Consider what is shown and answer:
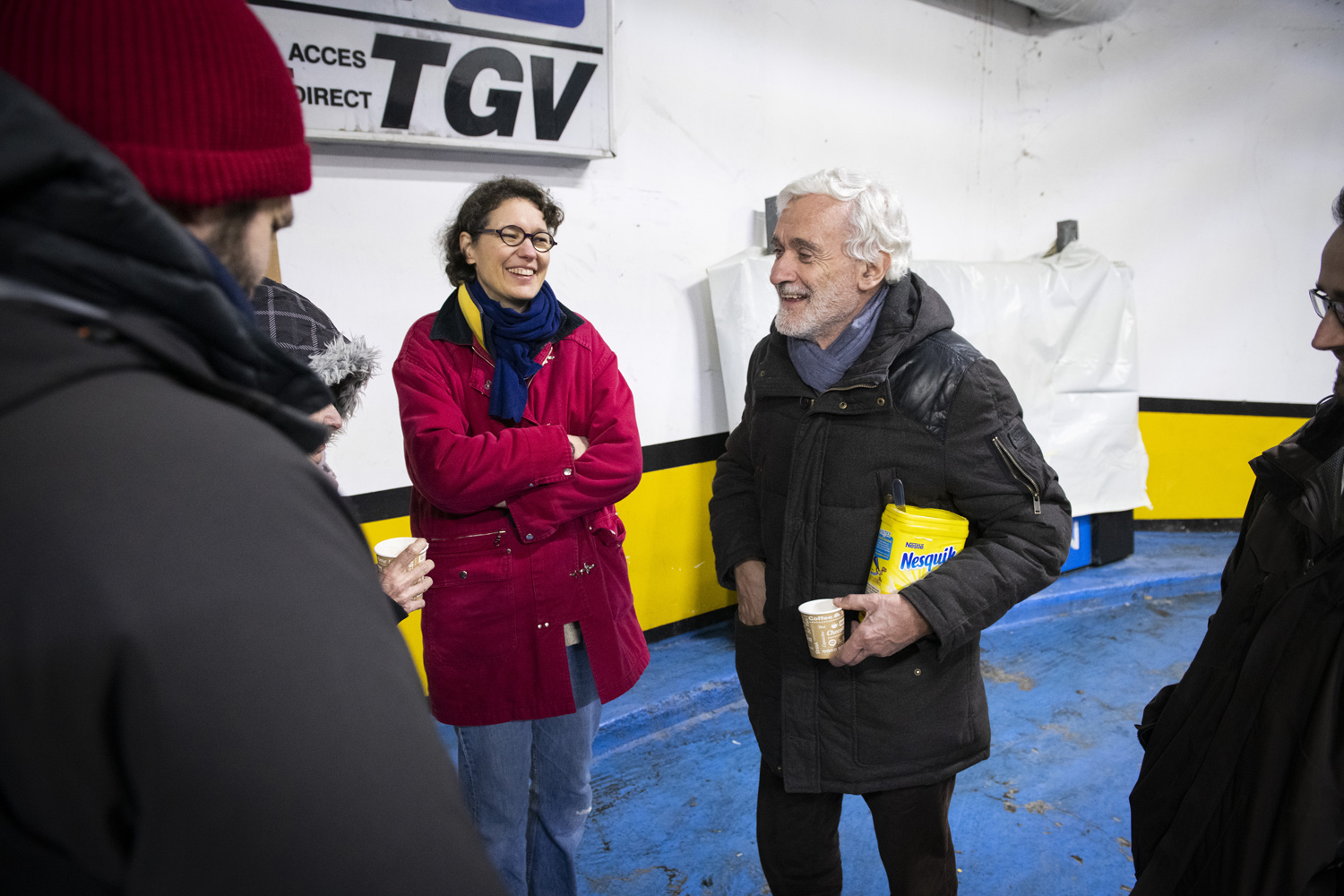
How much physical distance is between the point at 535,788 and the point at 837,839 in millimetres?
727

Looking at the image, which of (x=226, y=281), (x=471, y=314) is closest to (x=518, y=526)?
(x=471, y=314)

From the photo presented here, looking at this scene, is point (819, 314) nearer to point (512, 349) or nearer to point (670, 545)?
point (512, 349)

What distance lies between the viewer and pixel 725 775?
2.81 metres

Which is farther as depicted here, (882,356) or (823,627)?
(882,356)

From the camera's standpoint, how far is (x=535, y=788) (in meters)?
1.93

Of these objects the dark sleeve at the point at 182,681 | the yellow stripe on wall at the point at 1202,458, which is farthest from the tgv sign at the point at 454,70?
the yellow stripe on wall at the point at 1202,458

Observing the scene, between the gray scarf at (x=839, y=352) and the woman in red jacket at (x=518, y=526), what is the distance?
49 centimetres

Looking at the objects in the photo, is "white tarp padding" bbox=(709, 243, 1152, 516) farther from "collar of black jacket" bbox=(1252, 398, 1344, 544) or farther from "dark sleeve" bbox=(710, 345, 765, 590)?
"collar of black jacket" bbox=(1252, 398, 1344, 544)

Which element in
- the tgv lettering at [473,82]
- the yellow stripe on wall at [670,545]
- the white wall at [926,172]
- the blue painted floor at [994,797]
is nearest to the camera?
the blue painted floor at [994,797]

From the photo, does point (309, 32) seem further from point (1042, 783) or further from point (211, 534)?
point (1042, 783)

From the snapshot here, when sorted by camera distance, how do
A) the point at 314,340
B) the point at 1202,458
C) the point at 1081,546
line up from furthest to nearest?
the point at 1202,458
the point at 1081,546
the point at 314,340

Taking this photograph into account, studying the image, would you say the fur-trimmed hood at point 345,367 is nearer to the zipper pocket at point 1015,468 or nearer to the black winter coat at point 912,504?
the black winter coat at point 912,504

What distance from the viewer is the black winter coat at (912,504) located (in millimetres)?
1560

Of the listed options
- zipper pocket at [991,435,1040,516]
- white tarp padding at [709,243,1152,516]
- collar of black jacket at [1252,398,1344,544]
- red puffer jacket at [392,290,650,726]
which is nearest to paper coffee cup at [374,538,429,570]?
red puffer jacket at [392,290,650,726]
